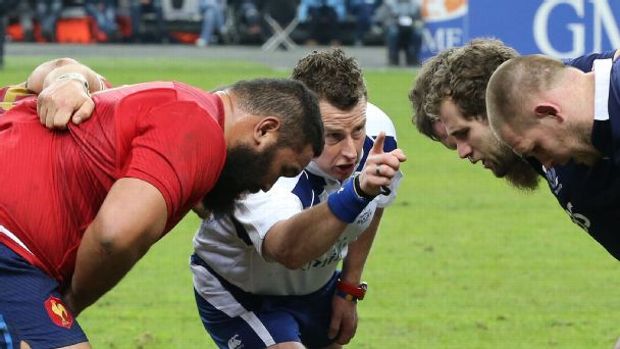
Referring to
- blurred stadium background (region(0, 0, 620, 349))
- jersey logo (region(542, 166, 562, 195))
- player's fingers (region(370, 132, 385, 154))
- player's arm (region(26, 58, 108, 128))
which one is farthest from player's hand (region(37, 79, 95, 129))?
blurred stadium background (region(0, 0, 620, 349))

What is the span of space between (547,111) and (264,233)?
1.53 m

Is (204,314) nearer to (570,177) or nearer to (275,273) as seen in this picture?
(275,273)

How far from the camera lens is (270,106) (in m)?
5.08

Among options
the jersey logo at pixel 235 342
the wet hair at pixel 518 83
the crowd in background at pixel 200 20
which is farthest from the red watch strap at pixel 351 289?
the crowd in background at pixel 200 20

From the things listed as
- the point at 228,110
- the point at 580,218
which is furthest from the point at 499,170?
the point at 228,110

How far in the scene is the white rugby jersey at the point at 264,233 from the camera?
5992 millimetres

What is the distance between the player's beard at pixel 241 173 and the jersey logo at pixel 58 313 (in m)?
0.67

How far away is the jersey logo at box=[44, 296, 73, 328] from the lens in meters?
4.94

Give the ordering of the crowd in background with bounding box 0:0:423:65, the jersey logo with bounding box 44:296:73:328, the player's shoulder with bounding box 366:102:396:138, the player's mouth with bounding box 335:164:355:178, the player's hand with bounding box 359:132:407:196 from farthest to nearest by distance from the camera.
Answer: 1. the crowd in background with bounding box 0:0:423:65
2. the player's shoulder with bounding box 366:102:396:138
3. the player's mouth with bounding box 335:164:355:178
4. the player's hand with bounding box 359:132:407:196
5. the jersey logo with bounding box 44:296:73:328

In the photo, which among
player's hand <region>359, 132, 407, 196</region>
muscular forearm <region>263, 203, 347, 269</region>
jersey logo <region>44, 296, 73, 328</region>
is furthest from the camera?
muscular forearm <region>263, 203, 347, 269</region>

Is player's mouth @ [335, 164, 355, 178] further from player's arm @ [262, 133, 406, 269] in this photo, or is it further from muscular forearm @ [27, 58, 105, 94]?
muscular forearm @ [27, 58, 105, 94]

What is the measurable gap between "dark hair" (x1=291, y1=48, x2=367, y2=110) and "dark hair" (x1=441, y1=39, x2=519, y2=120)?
437 mm

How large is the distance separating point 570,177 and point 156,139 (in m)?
1.70

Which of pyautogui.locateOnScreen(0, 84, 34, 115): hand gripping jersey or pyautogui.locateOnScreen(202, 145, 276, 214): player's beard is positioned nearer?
pyautogui.locateOnScreen(202, 145, 276, 214): player's beard
